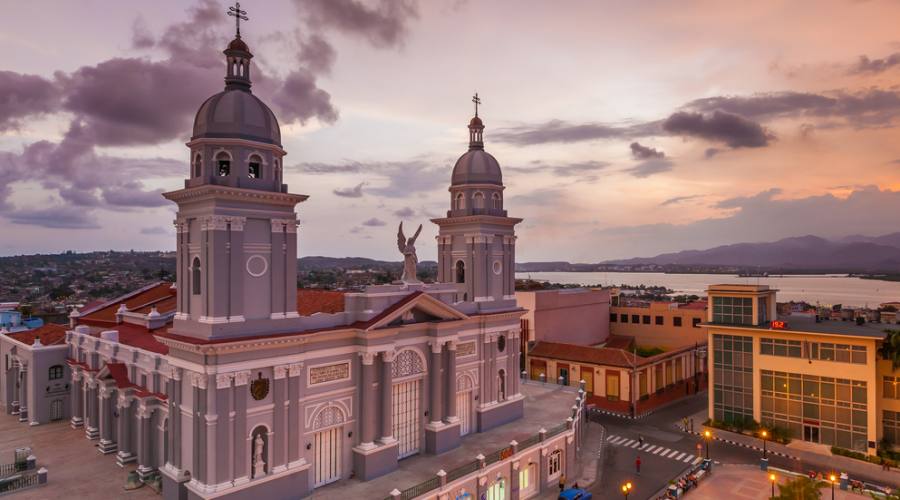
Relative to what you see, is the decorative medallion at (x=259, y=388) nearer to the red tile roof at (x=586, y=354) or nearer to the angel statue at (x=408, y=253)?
the angel statue at (x=408, y=253)

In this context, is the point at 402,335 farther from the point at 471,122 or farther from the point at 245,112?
the point at 471,122

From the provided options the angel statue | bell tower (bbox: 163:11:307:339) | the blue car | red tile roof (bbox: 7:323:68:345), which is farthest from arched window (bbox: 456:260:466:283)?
red tile roof (bbox: 7:323:68:345)

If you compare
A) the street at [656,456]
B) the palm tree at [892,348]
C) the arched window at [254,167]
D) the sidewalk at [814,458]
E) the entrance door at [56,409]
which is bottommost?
the street at [656,456]

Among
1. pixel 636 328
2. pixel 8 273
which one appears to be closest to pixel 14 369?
pixel 636 328

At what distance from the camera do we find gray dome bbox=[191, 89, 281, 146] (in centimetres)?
2241

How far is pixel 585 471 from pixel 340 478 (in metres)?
17.3

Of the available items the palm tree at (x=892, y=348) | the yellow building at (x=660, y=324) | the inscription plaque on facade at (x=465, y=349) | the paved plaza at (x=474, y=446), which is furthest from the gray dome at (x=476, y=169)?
the yellow building at (x=660, y=324)

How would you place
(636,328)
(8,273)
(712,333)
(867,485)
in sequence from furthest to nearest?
(8,273) → (636,328) → (712,333) → (867,485)

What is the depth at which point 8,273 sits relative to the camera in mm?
159250

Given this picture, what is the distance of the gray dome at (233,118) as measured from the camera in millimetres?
22406

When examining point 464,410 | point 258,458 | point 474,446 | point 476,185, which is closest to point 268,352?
point 258,458

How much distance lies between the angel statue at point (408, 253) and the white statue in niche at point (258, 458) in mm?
11724

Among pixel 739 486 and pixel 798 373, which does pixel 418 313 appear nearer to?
pixel 739 486

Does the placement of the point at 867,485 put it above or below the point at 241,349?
below
